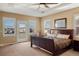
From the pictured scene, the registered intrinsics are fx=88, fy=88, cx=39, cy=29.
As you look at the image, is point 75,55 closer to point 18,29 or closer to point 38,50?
point 38,50

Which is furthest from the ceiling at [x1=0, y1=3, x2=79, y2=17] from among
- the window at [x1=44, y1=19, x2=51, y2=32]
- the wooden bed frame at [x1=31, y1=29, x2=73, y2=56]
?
the wooden bed frame at [x1=31, y1=29, x2=73, y2=56]

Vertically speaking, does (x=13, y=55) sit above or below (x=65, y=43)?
below

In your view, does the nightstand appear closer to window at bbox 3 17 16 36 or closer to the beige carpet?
the beige carpet

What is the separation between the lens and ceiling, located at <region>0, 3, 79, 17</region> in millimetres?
1920

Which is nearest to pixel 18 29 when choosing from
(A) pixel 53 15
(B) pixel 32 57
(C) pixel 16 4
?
(C) pixel 16 4

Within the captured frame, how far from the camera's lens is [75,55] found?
6.45 ft

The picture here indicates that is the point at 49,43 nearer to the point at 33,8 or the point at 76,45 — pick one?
the point at 76,45

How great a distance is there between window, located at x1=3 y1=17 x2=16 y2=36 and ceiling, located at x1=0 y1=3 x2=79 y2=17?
20cm

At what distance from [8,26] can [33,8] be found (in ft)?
2.28

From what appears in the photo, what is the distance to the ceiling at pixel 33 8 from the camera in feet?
6.30

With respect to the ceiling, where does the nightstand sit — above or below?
below

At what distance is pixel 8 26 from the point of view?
1.99 m

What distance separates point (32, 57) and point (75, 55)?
38.0 inches

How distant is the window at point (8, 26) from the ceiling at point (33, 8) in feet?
0.66
